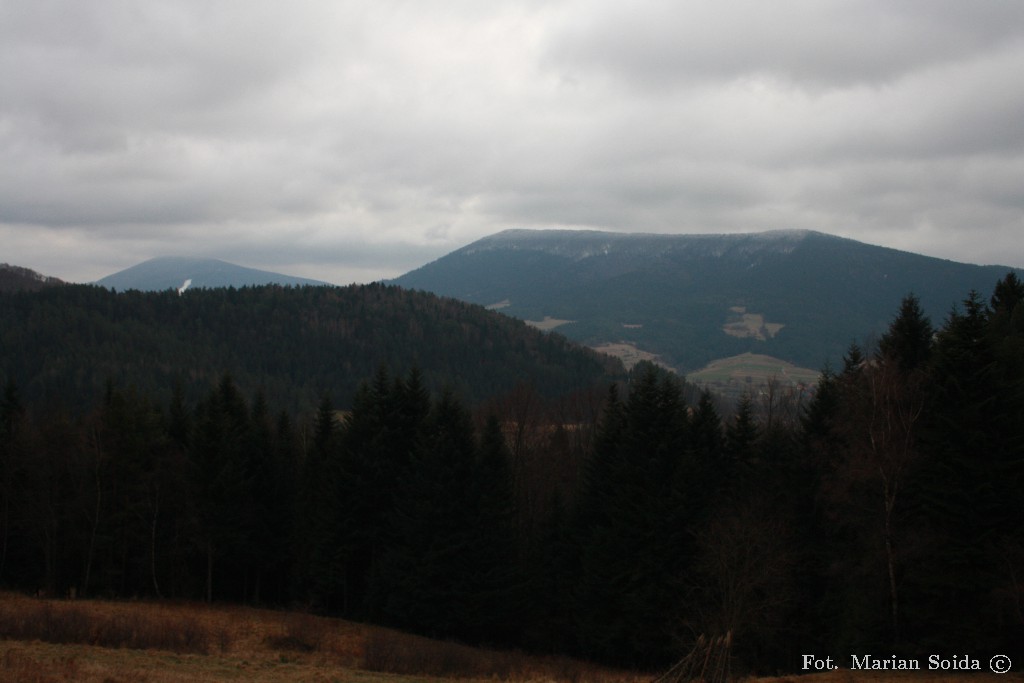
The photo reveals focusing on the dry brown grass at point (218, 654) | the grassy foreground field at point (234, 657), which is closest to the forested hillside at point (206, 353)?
the dry brown grass at point (218, 654)

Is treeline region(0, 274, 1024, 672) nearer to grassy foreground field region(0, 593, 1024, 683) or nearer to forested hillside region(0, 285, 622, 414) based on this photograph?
grassy foreground field region(0, 593, 1024, 683)

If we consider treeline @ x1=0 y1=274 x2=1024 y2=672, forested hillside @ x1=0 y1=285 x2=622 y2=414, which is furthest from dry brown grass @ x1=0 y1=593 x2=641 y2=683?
forested hillside @ x1=0 y1=285 x2=622 y2=414

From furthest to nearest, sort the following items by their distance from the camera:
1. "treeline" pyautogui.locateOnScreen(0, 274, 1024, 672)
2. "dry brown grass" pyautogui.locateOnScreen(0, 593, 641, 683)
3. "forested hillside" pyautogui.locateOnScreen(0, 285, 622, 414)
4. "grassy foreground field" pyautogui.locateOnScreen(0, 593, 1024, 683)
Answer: "forested hillside" pyautogui.locateOnScreen(0, 285, 622, 414), "treeline" pyautogui.locateOnScreen(0, 274, 1024, 672), "grassy foreground field" pyautogui.locateOnScreen(0, 593, 1024, 683), "dry brown grass" pyautogui.locateOnScreen(0, 593, 641, 683)

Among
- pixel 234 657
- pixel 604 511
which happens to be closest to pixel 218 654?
pixel 234 657

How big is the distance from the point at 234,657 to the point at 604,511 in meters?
19.5

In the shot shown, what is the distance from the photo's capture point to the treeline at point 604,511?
25.0 meters

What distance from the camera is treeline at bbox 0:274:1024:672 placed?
985 inches

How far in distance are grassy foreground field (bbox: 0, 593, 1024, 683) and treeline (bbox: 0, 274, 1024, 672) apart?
3547mm

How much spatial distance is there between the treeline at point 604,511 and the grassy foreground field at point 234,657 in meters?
3.55

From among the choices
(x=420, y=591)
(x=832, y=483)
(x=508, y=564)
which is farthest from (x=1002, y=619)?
(x=420, y=591)

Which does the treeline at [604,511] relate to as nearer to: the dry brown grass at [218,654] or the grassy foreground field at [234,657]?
the grassy foreground field at [234,657]

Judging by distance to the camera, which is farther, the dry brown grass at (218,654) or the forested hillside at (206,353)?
the forested hillside at (206,353)

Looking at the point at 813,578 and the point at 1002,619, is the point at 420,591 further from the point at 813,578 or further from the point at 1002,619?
the point at 1002,619

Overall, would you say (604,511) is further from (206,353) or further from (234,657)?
(206,353)
